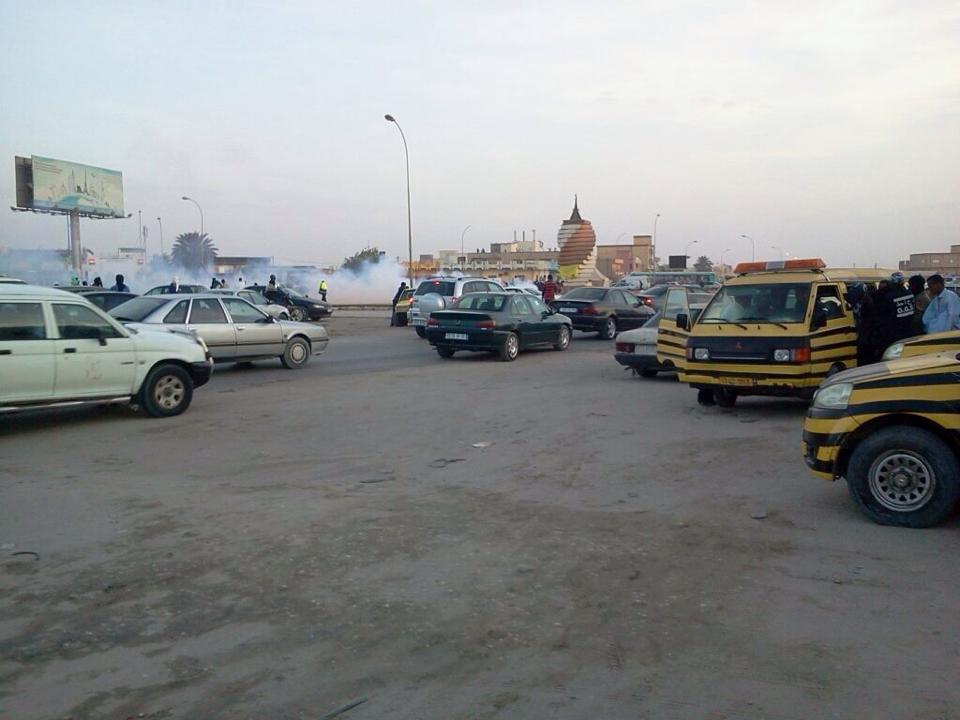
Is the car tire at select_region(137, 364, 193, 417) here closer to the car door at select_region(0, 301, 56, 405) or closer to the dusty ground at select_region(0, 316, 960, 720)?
the dusty ground at select_region(0, 316, 960, 720)

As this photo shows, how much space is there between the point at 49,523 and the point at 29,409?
408 centimetres

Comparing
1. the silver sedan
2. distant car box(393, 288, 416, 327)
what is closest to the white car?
the silver sedan

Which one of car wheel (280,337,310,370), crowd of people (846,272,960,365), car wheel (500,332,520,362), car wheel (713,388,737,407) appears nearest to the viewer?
car wheel (713,388,737,407)

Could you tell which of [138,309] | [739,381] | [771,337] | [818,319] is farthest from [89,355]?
[818,319]

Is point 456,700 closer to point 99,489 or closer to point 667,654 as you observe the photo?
point 667,654

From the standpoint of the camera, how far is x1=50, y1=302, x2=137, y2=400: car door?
10.4 m

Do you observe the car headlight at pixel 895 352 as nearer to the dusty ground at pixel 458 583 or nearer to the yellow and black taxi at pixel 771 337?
the dusty ground at pixel 458 583

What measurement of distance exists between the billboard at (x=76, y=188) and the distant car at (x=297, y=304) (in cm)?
3538

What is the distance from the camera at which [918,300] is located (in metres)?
13.5

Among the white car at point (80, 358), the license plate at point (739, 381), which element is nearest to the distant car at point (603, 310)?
the license plate at point (739, 381)

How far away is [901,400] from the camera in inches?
254

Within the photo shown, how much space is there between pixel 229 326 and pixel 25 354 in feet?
20.8

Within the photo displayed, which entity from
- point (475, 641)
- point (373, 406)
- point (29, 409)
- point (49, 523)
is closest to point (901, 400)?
point (475, 641)

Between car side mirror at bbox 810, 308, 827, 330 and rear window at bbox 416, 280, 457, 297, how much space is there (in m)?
15.4
